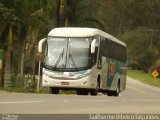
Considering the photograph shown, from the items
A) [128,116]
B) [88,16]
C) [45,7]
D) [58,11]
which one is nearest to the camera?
[128,116]

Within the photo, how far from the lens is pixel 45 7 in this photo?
35000 mm

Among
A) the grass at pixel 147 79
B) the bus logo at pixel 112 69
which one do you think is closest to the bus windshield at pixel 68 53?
the bus logo at pixel 112 69

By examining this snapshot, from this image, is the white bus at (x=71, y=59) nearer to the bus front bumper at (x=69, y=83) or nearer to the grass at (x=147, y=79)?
the bus front bumper at (x=69, y=83)

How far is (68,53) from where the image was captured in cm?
2912

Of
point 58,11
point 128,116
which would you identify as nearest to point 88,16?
point 58,11

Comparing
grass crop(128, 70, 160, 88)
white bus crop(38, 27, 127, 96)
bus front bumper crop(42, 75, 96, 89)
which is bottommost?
grass crop(128, 70, 160, 88)

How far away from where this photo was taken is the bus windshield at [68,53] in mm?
29141

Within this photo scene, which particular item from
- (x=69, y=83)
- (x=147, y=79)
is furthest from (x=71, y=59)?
(x=147, y=79)

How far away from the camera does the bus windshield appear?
29141 millimetres

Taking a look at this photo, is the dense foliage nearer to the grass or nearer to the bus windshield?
the bus windshield

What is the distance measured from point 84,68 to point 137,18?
8683 cm

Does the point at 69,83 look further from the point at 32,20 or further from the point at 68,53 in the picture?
the point at 32,20

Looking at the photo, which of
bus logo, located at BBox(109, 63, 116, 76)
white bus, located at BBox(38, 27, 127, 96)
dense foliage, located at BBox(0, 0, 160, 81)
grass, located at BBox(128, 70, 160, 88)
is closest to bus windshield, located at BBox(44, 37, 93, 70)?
white bus, located at BBox(38, 27, 127, 96)

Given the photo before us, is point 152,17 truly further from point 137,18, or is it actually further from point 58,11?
point 58,11
